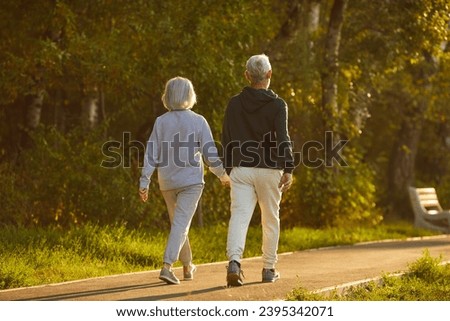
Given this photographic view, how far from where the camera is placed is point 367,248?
17625mm

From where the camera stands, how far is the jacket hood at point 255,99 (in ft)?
38.1

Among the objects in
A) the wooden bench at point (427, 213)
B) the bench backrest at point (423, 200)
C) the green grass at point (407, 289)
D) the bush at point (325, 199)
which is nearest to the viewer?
the green grass at point (407, 289)

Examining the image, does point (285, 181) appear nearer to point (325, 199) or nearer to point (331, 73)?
point (325, 199)

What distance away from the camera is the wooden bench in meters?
23.3

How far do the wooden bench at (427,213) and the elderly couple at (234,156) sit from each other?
12.0 metres

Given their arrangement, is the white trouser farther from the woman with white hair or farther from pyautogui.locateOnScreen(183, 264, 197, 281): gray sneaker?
pyautogui.locateOnScreen(183, 264, 197, 281): gray sneaker

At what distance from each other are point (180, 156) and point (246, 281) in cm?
153

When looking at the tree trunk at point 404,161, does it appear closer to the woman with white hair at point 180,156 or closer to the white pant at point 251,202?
the white pant at point 251,202

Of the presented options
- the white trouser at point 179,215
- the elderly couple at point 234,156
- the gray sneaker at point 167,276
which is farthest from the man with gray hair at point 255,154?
the gray sneaker at point 167,276

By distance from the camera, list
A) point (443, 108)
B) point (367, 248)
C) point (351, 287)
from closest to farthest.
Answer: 1. point (351, 287)
2. point (367, 248)
3. point (443, 108)

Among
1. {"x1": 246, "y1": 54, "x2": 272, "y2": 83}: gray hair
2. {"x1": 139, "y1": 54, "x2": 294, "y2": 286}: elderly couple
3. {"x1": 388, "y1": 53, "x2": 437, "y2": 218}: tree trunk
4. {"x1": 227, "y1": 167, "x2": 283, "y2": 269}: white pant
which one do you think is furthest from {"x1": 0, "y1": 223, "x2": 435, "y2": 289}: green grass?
{"x1": 388, "y1": 53, "x2": 437, "y2": 218}: tree trunk

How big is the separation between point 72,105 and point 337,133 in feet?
40.5
